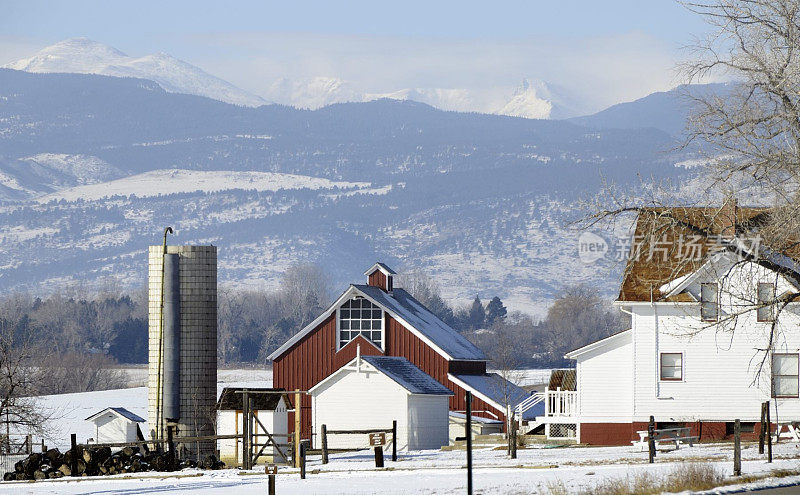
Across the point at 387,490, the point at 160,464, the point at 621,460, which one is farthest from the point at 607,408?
the point at 387,490

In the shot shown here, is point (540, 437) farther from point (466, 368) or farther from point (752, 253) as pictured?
point (752, 253)

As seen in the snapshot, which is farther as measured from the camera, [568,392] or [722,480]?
[568,392]

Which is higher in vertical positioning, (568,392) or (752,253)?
(752,253)

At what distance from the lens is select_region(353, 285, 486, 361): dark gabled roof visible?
70875mm

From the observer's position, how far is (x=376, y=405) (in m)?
60.5

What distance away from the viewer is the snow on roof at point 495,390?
7025 centimetres

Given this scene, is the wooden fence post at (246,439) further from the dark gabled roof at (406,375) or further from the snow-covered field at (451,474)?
the dark gabled roof at (406,375)

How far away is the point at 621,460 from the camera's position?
139 ft

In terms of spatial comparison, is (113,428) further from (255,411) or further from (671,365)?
(671,365)

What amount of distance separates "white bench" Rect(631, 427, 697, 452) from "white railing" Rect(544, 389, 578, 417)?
344 cm

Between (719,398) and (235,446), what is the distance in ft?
63.6

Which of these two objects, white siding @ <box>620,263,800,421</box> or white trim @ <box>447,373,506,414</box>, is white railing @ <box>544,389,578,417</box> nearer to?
white siding @ <box>620,263,800,421</box>

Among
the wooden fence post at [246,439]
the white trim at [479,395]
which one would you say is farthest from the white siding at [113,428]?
the wooden fence post at [246,439]

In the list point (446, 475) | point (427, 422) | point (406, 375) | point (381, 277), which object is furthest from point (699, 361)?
point (381, 277)
